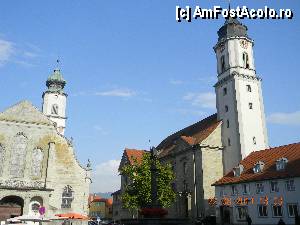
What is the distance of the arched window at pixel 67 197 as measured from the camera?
4447cm

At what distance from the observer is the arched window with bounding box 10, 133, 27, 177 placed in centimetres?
4406

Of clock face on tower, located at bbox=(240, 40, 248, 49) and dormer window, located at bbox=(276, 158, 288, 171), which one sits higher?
clock face on tower, located at bbox=(240, 40, 248, 49)

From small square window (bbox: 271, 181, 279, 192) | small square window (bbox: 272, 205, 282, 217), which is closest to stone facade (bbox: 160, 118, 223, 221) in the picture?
small square window (bbox: 272, 205, 282, 217)

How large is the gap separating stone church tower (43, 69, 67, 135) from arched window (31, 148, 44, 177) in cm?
3807

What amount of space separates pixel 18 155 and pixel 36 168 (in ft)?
9.30

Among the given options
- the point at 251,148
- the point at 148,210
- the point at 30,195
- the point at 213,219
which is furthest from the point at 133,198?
the point at 148,210

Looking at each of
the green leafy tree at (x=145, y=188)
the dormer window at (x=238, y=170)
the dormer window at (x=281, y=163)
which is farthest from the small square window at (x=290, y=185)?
the green leafy tree at (x=145, y=188)

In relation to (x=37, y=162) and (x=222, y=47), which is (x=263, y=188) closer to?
(x=222, y=47)

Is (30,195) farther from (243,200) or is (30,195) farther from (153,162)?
(243,200)

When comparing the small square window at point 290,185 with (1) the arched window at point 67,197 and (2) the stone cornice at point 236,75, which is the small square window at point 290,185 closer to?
(2) the stone cornice at point 236,75

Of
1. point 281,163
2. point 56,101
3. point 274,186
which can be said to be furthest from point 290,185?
point 56,101

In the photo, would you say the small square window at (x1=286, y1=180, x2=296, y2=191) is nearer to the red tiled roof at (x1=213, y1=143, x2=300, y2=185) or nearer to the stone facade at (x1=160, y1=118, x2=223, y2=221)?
the red tiled roof at (x1=213, y1=143, x2=300, y2=185)

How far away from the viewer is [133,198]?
139 feet

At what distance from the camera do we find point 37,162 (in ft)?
149
